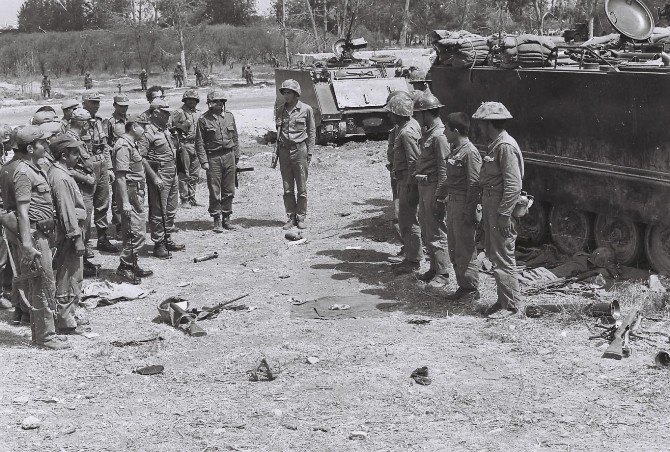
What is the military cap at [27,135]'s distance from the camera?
7.61m

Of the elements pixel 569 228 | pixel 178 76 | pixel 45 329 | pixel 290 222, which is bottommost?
pixel 290 222

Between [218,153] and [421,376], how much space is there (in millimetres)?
6221

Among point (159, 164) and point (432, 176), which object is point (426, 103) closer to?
point (432, 176)

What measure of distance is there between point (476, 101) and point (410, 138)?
227cm

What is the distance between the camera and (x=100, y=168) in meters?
11.3

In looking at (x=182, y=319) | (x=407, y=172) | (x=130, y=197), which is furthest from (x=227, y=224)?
(x=182, y=319)

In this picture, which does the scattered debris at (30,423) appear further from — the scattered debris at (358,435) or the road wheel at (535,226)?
the road wheel at (535,226)

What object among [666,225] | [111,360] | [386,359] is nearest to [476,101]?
[666,225]

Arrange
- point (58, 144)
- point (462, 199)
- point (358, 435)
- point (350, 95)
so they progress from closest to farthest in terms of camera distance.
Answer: point (358, 435) → point (58, 144) → point (462, 199) → point (350, 95)

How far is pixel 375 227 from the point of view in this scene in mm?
12570

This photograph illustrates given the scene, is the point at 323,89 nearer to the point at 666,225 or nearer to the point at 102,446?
the point at 666,225

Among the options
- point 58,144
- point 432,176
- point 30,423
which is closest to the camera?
point 30,423

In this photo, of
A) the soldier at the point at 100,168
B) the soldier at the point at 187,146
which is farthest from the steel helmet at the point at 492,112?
the soldier at the point at 187,146

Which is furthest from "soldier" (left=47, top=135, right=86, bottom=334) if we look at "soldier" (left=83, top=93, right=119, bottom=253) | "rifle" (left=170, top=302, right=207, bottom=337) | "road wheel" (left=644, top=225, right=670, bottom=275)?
"road wheel" (left=644, top=225, right=670, bottom=275)
